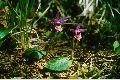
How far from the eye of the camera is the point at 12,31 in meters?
1.74

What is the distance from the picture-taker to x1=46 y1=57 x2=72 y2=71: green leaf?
5.11 ft

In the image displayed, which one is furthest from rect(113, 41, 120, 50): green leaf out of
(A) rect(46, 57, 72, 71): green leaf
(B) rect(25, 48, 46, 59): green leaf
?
(B) rect(25, 48, 46, 59): green leaf

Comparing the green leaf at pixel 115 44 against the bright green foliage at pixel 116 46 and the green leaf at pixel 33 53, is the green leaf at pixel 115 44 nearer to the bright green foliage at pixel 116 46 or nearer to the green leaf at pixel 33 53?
the bright green foliage at pixel 116 46

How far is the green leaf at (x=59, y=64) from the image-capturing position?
5.11 ft

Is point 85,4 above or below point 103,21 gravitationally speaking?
above

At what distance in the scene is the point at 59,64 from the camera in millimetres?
1573

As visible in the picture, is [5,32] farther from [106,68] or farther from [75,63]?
[106,68]

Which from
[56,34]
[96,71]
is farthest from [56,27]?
[96,71]

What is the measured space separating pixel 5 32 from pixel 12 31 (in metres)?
0.13

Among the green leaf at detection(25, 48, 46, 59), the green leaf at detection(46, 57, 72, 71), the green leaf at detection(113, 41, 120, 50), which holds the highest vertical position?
the green leaf at detection(113, 41, 120, 50)

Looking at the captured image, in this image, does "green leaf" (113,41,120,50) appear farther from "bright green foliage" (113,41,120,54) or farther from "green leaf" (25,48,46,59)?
"green leaf" (25,48,46,59)

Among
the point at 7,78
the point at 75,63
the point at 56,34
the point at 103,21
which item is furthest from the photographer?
the point at 103,21

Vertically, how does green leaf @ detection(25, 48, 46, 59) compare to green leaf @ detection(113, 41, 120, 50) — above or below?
below

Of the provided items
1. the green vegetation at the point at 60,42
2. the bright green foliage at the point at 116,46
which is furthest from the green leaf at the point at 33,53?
the bright green foliage at the point at 116,46
